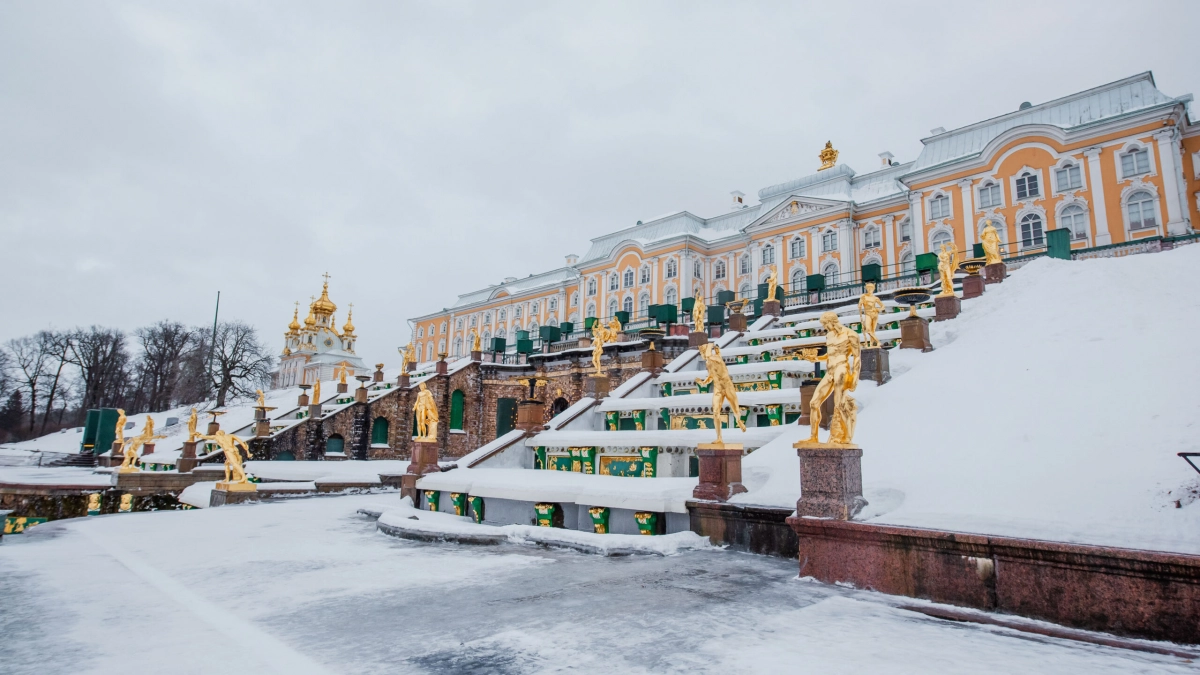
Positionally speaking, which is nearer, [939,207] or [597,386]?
[597,386]

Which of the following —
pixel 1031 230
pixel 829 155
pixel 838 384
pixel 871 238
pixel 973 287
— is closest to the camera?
pixel 838 384

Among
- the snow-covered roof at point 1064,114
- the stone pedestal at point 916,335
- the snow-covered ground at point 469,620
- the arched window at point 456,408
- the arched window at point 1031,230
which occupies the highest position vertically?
the snow-covered roof at point 1064,114

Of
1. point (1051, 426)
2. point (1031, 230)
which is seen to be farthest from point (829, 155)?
point (1051, 426)

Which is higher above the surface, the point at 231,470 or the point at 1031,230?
the point at 1031,230

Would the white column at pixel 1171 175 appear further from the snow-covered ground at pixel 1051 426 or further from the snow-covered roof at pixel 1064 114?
the snow-covered ground at pixel 1051 426

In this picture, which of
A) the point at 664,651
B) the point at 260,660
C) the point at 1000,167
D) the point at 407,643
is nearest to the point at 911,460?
the point at 664,651

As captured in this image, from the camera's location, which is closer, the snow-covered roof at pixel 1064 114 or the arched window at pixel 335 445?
the arched window at pixel 335 445

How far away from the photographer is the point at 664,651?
4285mm

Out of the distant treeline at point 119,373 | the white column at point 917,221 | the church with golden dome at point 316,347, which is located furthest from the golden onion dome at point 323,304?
the white column at point 917,221

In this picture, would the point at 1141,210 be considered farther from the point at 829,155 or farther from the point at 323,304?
the point at 323,304

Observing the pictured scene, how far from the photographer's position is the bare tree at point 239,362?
171 feet

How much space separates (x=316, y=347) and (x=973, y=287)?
272ft

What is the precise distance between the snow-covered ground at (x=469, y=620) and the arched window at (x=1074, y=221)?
31.9 meters

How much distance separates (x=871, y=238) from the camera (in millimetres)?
39281
